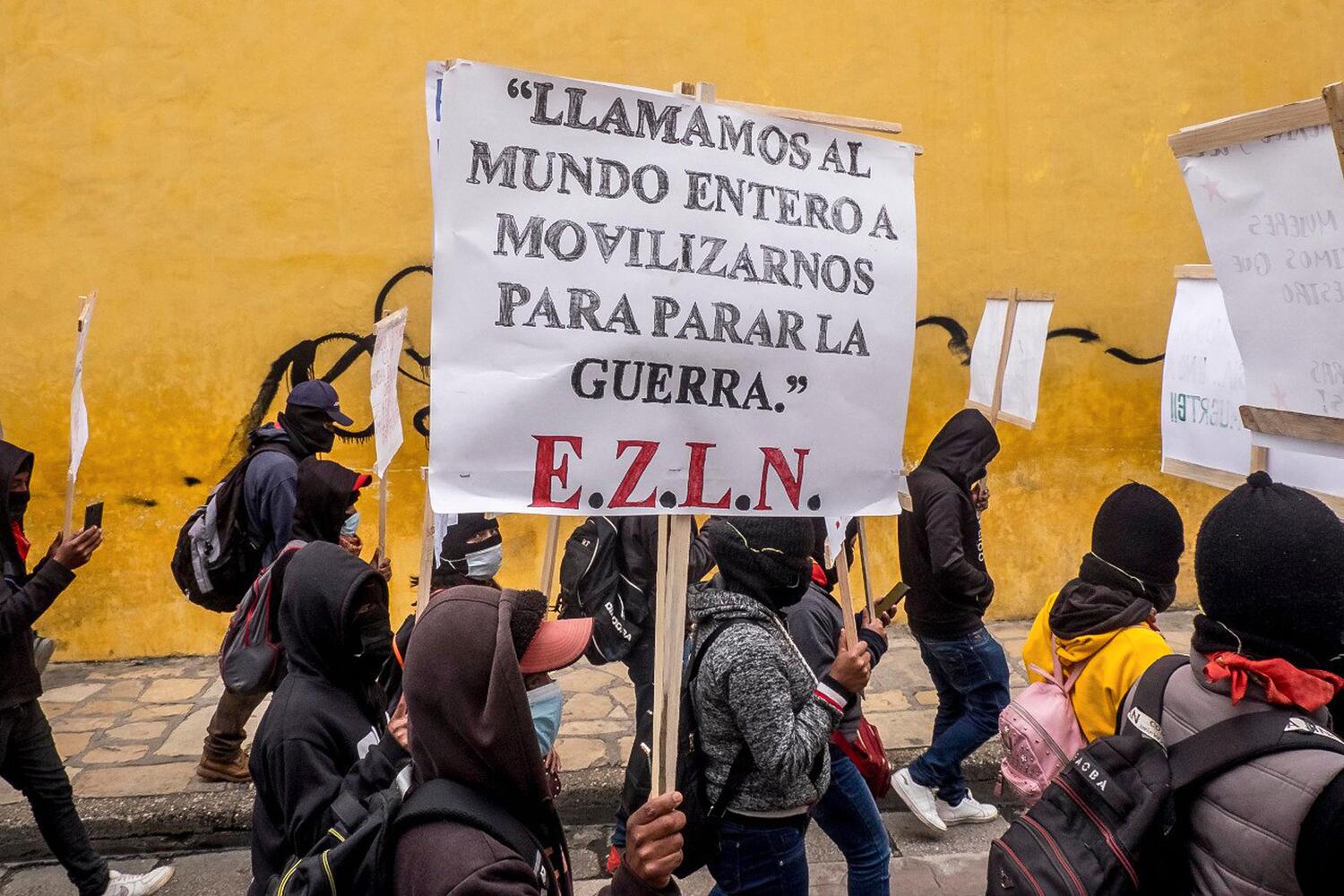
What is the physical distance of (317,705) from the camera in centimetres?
274

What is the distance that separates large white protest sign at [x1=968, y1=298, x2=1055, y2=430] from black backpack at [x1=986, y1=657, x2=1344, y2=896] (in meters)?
2.98

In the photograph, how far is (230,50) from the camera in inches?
267

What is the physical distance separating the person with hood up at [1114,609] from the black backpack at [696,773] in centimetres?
90

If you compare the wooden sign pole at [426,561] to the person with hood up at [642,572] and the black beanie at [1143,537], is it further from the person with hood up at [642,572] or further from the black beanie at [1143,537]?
the black beanie at [1143,537]

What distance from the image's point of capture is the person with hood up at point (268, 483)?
486 centimetres

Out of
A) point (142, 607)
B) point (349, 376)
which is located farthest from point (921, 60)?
point (142, 607)

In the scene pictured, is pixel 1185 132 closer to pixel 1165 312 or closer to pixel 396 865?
pixel 396 865

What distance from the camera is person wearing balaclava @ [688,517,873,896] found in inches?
111

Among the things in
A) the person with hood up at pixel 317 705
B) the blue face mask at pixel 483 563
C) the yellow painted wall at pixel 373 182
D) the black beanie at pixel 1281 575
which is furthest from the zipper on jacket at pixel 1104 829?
the yellow painted wall at pixel 373 182

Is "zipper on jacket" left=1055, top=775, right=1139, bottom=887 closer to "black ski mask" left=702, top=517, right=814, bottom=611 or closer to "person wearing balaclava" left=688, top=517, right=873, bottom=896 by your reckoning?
"person wearing balaclava" left=688, top=517, right=873, bottom=896

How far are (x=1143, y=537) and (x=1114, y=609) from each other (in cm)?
27

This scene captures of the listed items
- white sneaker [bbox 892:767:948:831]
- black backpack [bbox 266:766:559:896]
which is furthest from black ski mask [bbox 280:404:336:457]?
black backpack [bbox 266:766:559:896]

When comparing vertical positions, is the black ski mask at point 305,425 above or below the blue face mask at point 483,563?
above

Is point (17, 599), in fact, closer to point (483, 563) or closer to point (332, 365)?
point (483, 563)
